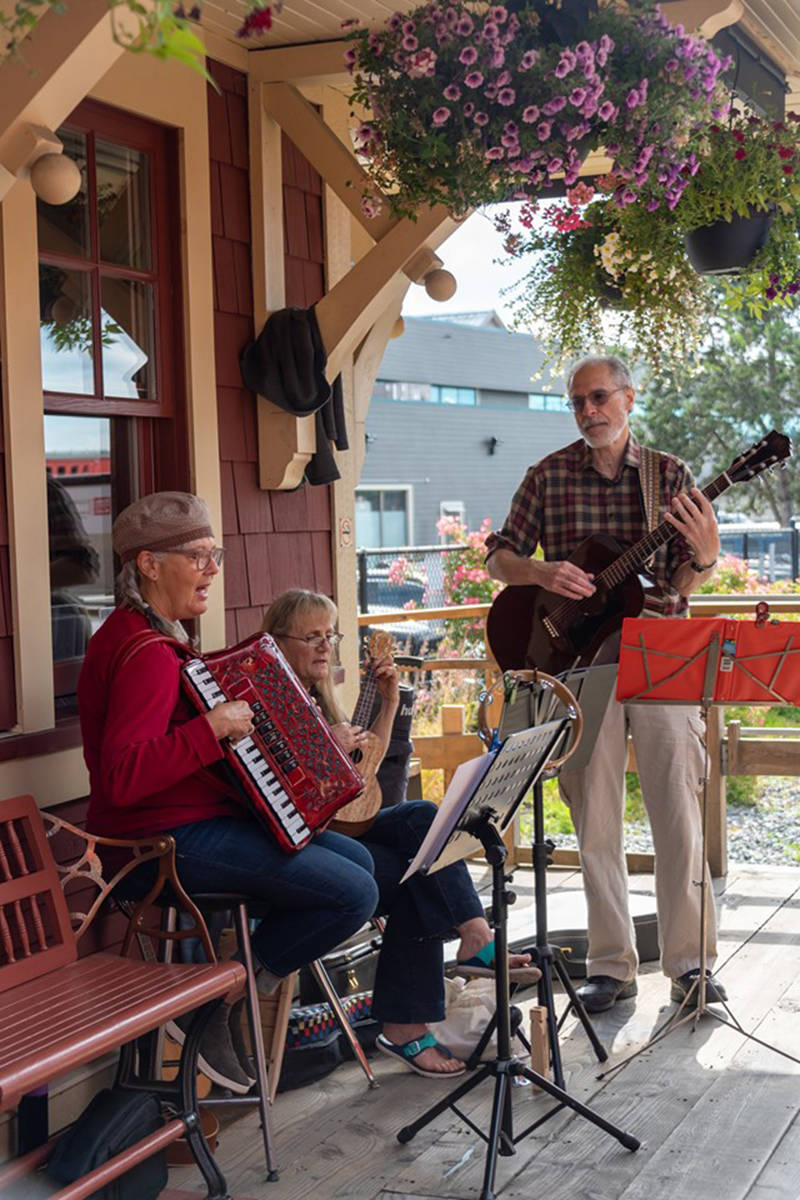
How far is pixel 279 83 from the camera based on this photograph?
3.94 meters

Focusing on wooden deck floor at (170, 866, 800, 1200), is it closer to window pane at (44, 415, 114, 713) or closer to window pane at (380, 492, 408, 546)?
window pane at (44, 415, 114, 713)

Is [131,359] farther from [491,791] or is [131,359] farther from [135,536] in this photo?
[491,791]

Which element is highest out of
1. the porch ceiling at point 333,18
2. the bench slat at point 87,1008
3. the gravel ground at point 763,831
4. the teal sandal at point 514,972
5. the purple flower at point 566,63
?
the porch ceiling at point 333,18

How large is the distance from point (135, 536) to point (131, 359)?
2.37 feet

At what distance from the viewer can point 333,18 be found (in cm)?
370

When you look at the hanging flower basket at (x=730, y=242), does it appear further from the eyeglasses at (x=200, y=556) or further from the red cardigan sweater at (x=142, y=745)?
the red cardigan sweater at (x=142, y=745)

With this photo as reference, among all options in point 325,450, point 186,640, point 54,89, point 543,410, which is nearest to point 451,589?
point 325,450

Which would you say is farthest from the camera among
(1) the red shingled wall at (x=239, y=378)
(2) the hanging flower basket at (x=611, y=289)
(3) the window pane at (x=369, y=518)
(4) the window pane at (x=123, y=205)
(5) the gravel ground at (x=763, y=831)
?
(3) the window pane at (x=369, y=518)

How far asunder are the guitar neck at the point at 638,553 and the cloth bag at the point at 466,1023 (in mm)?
1118

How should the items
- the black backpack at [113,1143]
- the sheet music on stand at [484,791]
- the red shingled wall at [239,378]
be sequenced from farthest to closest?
the red shingled wall at [239,378]
the sheet music on stand at [484,791]
the black backpack at [113,1143]

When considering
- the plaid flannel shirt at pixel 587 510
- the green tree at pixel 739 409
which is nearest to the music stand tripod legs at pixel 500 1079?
the plaid flannel shirt at pixel 587 510

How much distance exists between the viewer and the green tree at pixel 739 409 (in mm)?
19438

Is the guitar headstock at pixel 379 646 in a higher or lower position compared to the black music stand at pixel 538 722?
higher

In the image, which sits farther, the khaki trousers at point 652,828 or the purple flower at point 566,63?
the khaki trousers at point 652,828
